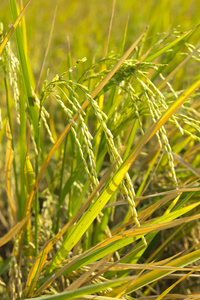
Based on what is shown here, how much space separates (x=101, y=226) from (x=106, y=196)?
344 millimetres

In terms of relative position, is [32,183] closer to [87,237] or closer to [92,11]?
[87,237]

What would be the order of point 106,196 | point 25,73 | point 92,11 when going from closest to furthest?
point 106,196, point 25,73, point 92,11

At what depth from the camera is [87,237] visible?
1127 millimetres

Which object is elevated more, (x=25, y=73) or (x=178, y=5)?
(x=178, y=5)

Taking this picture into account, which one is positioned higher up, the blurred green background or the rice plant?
the blurred green background

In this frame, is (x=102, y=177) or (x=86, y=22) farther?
(x=86, y=22)

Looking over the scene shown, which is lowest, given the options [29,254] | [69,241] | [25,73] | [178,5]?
[29,254]

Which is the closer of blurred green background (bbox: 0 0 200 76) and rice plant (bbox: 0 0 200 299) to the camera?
rice plant (bbox: 0 0 200 299)

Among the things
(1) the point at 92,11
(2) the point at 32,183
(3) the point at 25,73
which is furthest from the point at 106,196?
(1) the point at 92,11

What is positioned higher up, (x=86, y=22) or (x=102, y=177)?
(x=86, y=22)

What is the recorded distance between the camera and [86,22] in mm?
3180

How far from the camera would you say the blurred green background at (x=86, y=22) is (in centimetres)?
260

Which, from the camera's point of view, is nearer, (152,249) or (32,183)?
(32,183)

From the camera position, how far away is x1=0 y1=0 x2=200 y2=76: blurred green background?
8.52 ft
